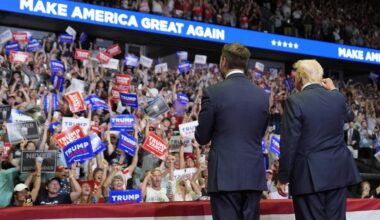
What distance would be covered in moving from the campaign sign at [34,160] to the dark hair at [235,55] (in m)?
2.99

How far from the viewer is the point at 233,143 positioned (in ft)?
8.60

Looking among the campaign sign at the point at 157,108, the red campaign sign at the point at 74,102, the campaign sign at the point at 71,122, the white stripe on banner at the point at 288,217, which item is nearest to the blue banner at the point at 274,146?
the campaign sign at the point at 157,108

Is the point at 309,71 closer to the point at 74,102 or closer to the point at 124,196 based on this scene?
the point at 124,196

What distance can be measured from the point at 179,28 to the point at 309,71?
904cm

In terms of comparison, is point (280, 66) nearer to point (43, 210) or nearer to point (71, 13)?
point (71, 13)

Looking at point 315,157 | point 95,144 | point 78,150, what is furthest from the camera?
point 95,144

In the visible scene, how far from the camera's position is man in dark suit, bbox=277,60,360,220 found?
278 cm

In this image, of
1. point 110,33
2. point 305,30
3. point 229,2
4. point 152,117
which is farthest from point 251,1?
point 152,117

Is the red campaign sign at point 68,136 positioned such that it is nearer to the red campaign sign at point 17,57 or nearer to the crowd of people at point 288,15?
the red campaign sign at point 17,57

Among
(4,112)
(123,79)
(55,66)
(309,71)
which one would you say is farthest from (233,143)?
(55,66)

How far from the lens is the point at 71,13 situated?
34.4ft

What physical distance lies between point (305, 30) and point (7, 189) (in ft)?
35.7

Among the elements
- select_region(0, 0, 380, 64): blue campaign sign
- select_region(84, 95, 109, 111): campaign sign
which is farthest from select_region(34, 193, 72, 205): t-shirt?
select_region(0, 0, 380, 64): blue campaign sign

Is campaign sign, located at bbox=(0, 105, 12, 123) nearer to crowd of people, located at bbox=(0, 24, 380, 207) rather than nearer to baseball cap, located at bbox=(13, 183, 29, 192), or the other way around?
crowd of people, located at bbox=(0, 24, 380, 207)
